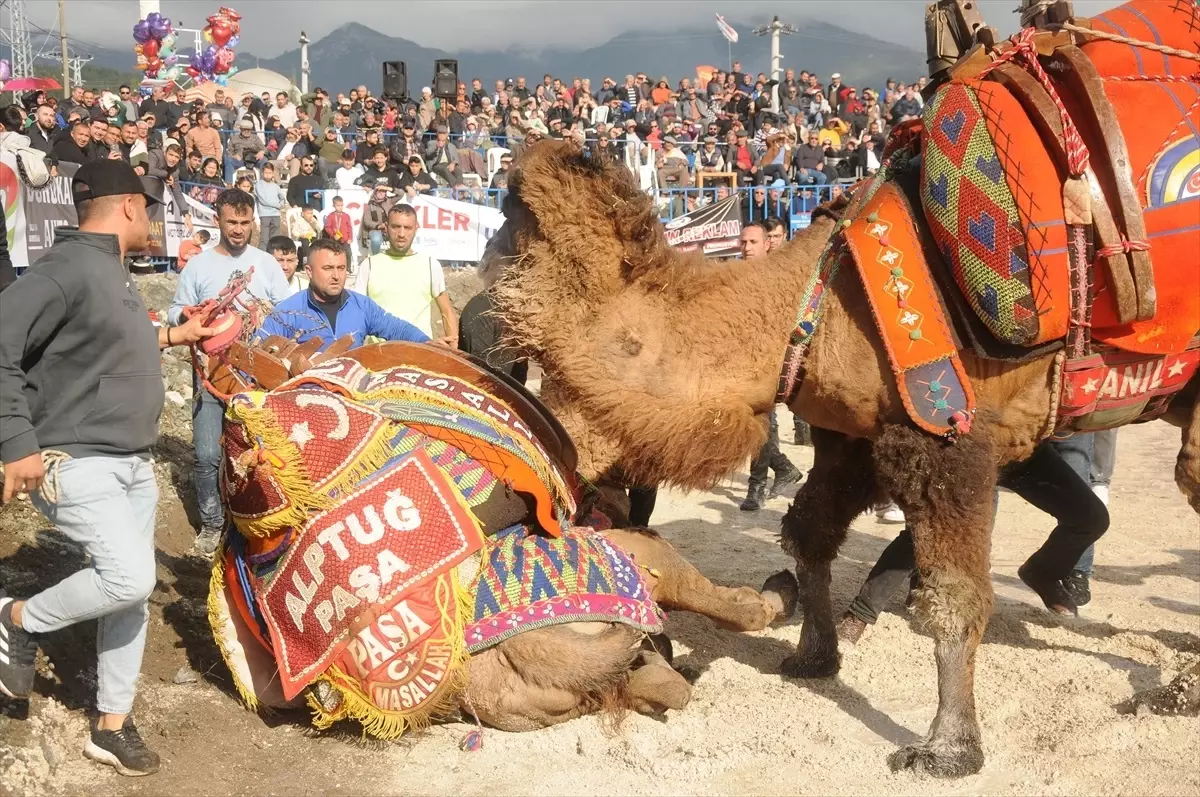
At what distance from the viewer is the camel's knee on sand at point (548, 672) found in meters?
3.72

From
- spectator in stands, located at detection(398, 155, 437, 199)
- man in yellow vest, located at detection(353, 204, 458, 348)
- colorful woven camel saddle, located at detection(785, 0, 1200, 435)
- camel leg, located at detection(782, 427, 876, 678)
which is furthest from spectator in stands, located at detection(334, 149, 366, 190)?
colorful woven camel saddle, located at detection(785, 0, 1200, 435)

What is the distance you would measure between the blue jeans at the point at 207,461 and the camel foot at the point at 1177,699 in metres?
4.88

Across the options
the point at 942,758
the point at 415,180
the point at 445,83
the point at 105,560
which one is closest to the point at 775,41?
the point at 445,83

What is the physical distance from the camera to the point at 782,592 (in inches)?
178

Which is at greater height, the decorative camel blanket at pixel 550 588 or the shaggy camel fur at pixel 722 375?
the shaggy camel fur at pixel 722 375

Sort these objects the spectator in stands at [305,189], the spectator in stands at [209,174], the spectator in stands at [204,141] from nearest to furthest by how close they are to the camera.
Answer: the spectator in stands at [209,174] < the spectator in stands at [305,189] < the spectator in stands at [204,141]

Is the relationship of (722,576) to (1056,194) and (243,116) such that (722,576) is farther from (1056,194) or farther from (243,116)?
(243,116)

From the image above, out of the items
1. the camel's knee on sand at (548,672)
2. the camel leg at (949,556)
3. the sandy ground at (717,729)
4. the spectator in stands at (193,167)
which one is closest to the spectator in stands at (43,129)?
the spectator in stands at (193,167)

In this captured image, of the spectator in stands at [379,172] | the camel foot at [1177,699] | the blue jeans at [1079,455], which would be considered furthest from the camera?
the spectator in stands at [379,172]

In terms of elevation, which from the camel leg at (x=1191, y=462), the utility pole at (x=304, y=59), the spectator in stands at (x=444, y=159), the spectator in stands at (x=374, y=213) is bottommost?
the camel leg at (x=1191, y=462)

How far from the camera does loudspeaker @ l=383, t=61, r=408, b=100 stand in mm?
22812

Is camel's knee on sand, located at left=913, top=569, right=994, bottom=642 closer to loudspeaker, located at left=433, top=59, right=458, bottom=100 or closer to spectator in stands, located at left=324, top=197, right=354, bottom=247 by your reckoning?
spectator in stands, located at left=324, top=197, right=354, bottom=247

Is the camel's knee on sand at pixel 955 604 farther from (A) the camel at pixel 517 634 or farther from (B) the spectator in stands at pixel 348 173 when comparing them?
(B) the spectator in stands at pixel 348 173

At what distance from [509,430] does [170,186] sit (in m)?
11.3
